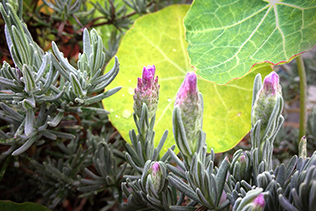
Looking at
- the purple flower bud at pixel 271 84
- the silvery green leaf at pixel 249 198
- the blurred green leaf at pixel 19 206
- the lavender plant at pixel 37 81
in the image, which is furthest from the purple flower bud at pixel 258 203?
the blurred green leaf at pixel 19 206

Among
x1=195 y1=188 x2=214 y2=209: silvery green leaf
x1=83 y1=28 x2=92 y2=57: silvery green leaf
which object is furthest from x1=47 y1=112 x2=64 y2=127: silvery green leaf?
x1=195 y1=188 x2=214 y2=209: silvery green leaf

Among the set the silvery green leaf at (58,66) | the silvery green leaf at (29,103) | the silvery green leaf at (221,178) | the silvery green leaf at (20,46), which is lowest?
the silvery green leaf at (221,178)

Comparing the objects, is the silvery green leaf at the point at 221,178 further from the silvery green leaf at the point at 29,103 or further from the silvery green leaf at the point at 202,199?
the silvery green leaf at the point at 29,103

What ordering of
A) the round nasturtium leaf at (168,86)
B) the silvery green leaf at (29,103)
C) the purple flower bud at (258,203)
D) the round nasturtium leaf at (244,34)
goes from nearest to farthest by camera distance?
the purple flower bud at (258,203), the silvery green leaf at (29,103), the round nasturtium leaf at (244,34), the round nasturtium leaf at (168,86)

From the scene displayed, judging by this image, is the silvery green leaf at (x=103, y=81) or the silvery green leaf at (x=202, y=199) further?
the silvery green leaf at (x=103, y=81)

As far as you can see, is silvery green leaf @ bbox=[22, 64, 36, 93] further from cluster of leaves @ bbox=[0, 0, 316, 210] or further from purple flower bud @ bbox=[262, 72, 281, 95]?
purple flower bud @ bbox=[262, 72, 281, 95]
